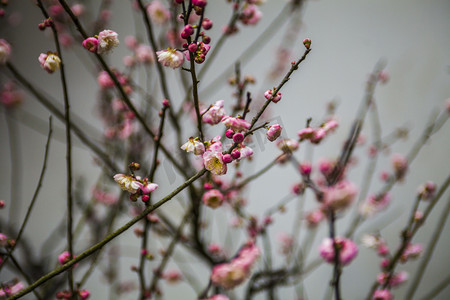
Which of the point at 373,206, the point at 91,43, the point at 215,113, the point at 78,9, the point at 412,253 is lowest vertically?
the point at 412,253

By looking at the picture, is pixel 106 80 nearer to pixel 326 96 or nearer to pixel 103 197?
pixel 103 197

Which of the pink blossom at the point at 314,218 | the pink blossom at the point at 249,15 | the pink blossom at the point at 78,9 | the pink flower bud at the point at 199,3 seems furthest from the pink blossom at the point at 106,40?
the pink blossom at the point at 314,218

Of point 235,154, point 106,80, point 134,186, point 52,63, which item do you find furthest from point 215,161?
point 106,80

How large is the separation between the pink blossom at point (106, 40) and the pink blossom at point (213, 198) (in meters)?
0.33

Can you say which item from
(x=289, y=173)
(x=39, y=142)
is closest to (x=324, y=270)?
(x=289, y=173)

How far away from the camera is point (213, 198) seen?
23.3 inches

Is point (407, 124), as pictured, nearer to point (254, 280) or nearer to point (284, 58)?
point (284, 58)

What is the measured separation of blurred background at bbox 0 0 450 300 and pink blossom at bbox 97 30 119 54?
0.48m

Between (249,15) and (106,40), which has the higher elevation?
(249,15)

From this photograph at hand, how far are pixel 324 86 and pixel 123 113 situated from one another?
0.79 metres

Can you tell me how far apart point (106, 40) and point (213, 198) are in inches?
14.2

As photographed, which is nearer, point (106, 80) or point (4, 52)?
point (4, 52)

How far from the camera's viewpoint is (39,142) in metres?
1.44

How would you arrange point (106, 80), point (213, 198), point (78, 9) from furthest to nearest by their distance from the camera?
point (78, 9) → point (106, 80) → point (213, 198)
